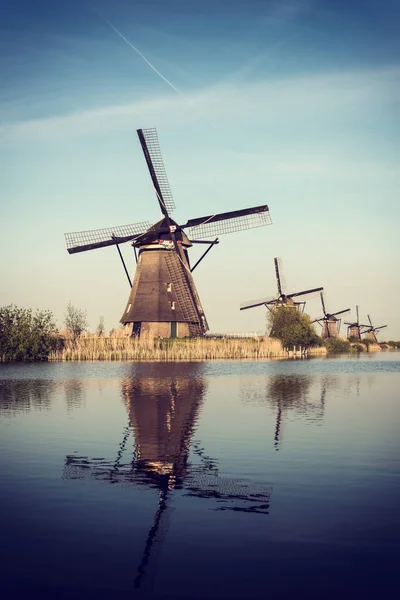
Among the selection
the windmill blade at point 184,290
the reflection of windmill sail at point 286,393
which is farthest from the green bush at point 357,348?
the reflection of windmill sail at point 286,393

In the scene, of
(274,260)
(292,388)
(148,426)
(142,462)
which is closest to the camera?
(142,462)

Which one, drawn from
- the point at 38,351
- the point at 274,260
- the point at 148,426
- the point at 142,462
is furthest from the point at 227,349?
the point at 142,462

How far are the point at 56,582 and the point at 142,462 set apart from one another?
16.4 feet

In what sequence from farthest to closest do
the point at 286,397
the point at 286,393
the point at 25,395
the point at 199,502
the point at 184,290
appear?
the point at 184,290 < the point at 286,393 < the point at 25,395 < the point at 286,397 < the point at 199,502

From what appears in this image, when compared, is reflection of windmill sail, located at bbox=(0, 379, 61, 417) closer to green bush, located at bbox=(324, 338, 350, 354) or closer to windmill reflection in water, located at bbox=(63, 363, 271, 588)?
windmill reflection in water, located at bbox=(63, 363, 271, 588)

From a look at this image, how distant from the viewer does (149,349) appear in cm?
4444

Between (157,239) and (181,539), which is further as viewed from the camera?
(157,239)

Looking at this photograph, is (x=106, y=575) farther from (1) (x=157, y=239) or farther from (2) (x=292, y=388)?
(1) (x=157, y=239)

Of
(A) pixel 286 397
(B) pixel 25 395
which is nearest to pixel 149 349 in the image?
(B) pixel 25 395

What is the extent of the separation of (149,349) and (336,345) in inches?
1878

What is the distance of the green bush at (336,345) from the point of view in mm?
85500

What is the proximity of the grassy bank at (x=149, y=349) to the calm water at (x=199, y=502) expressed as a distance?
25.2 meters

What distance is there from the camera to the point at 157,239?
156 feet

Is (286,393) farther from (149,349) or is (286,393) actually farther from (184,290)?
(184,290)
